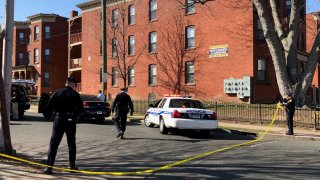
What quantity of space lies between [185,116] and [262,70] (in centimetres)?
1732

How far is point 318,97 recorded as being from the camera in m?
37.5

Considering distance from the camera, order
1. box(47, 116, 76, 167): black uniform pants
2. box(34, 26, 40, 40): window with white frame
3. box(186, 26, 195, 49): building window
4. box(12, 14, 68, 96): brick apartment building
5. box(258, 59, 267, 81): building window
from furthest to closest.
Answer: box(34, 26, 40, 40): window with white frame
box(12, 14, 68, 96): brick apartment building
box(186, 26, 195, 49): building window
box(258, 59, 267, 81): building window
box(47, 116, 76, 167): black uniform pants

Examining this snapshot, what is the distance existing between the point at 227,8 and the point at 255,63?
473cm

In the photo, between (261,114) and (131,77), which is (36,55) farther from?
(261,114)

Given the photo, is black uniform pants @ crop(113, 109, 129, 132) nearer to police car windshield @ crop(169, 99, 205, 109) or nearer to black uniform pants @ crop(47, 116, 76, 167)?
police car windshield @ crop(169, 99, 205, 109)

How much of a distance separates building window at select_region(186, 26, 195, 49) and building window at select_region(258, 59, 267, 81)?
6.24 metres

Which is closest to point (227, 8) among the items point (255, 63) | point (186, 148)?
point (255, 63)

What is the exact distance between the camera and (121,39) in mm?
42156

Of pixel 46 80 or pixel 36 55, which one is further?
pixel 36 55

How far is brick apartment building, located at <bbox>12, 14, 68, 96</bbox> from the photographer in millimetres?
57812

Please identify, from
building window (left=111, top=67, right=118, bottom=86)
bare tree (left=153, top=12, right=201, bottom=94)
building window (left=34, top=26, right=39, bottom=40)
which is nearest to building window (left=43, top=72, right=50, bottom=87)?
building window (left=34, top=26, right=39, bottom=40)

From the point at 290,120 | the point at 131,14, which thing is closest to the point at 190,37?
the point at 131,14

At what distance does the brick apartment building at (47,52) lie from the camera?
57.8 meters

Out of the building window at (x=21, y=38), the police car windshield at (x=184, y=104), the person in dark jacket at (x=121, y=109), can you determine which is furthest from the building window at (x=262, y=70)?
the building window at (x=21, y=38)
